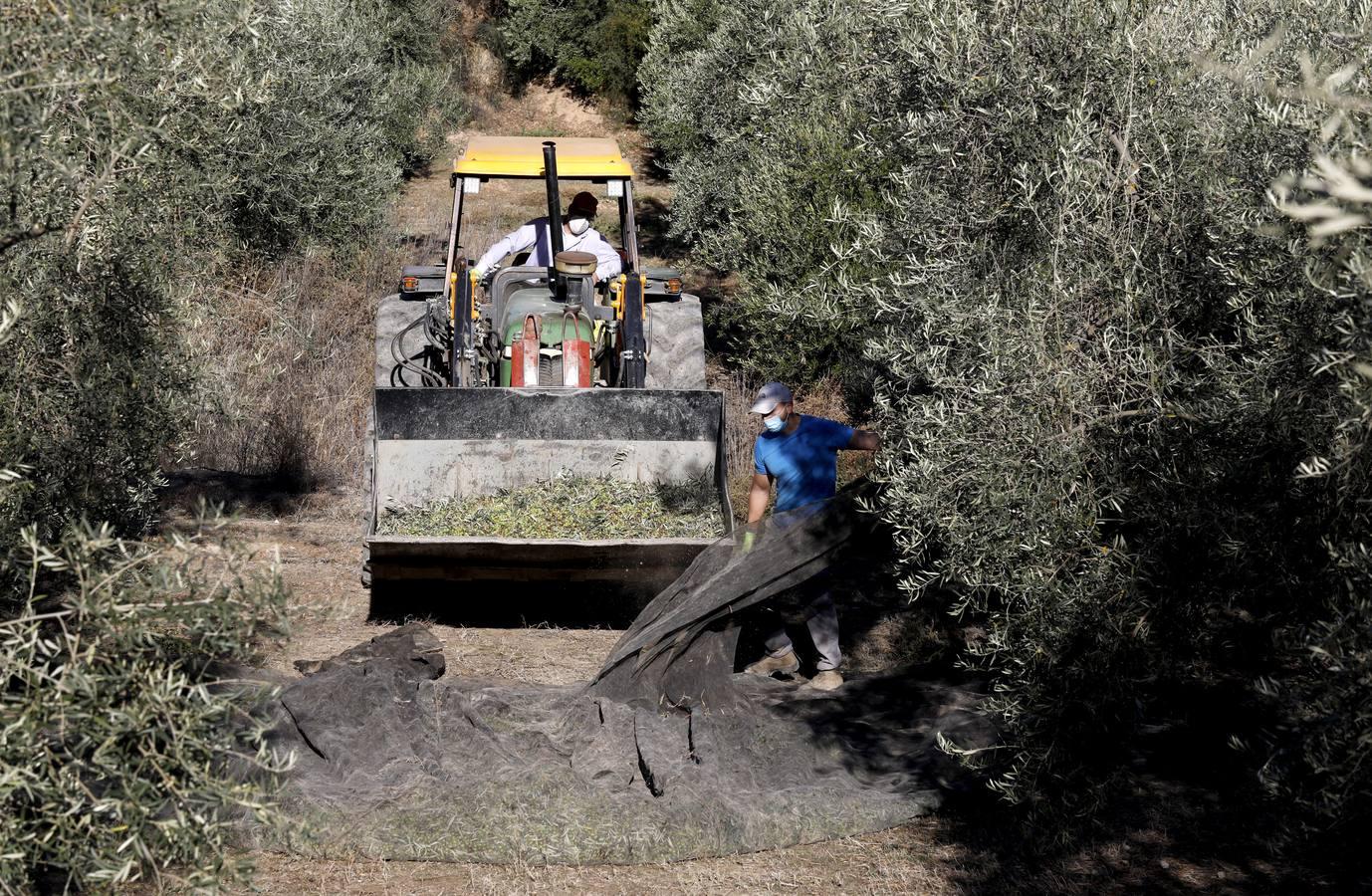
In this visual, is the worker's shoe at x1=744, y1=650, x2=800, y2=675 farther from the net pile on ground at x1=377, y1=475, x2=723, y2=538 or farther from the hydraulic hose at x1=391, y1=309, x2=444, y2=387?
the hydraulic hose at x1=391, y1=309, x2=444, y2=387

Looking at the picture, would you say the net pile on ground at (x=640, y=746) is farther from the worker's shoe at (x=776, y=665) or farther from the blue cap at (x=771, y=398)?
the blue cap at (x=771, y=398)

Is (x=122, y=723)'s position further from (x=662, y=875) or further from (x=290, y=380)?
(x=290, y=380)

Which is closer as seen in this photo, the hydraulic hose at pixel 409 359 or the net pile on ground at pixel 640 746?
the net pile on ground at pixel 640 746

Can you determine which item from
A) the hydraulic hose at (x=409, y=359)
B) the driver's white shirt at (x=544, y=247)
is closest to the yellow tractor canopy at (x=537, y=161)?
the driver's white shirt at (x=544, y=247)

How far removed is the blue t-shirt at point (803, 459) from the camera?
22.6 feet

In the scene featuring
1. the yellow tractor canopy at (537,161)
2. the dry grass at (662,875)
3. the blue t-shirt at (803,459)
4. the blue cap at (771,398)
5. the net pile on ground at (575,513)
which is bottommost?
the dry grass at (662,875)

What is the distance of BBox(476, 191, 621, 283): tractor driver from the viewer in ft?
30.3

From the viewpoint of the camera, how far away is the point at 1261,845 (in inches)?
201

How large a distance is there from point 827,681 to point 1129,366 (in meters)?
2.94

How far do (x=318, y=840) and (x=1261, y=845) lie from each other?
3616 mm

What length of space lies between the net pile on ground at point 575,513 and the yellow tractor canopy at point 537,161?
2.53 metres

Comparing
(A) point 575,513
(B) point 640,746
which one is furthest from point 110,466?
(B) point 640,746

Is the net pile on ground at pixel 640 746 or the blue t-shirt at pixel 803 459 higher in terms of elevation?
the blue t-shirt at pixel 803 459

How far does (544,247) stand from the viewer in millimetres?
9289
